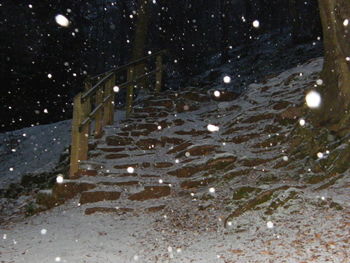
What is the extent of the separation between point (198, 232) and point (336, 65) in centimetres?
349

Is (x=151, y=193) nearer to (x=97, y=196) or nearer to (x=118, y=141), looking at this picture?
(x=97, y=196)

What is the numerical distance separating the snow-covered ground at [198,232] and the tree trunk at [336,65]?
1215mm

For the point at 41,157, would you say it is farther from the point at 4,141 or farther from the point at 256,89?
the point at 256,89

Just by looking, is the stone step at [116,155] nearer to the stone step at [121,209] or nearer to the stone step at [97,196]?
the stone step at [97,196]

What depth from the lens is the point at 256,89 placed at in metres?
11.3

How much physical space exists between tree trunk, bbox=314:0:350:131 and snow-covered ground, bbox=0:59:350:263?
1.21 meters

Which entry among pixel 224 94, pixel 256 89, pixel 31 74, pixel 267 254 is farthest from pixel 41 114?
pixel 267 254

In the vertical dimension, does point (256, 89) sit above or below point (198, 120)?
above

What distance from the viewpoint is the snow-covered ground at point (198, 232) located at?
3934 millimetres

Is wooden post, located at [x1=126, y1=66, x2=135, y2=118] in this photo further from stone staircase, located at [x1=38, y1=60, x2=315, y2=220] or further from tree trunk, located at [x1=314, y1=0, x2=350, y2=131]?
tree trunk, located at [x1=314, y1=0, x2=350, y2=131]

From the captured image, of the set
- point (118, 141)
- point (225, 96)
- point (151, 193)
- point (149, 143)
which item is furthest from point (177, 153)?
point (225, 96)

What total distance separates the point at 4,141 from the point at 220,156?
9099 millimetres

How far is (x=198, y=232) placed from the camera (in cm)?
486

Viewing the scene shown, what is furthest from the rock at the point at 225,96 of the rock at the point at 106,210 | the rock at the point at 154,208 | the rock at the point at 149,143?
the rock at the point at 106,210
